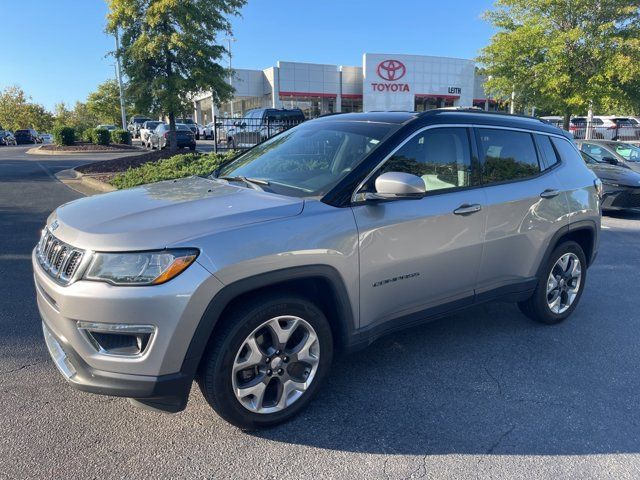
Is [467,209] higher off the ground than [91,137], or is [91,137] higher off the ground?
[91,137]

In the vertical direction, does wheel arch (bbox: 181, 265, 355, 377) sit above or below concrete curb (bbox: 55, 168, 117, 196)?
above

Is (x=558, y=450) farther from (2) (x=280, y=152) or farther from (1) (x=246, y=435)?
(2) (x=280, y=152)

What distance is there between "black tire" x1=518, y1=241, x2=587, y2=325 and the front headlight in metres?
3.12

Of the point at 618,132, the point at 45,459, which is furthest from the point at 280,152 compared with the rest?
the point at 618,132

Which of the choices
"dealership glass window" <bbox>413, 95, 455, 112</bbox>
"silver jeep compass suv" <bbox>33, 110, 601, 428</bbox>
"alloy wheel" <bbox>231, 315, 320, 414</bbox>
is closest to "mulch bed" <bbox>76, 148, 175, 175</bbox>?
"silver jeep compass suv" <bbox>33, 110, 601, 428</bbox>

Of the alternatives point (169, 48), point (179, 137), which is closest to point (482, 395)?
point (169, 48)

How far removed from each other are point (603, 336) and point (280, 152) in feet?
10.4

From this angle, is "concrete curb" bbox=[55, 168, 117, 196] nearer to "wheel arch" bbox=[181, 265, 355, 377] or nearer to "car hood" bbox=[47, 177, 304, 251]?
"car hood" bbox=[47, 177, 304, 251]

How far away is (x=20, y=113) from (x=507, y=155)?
73.0m

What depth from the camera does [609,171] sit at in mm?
10086

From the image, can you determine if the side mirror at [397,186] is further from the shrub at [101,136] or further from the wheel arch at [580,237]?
the shrub at [101,136]

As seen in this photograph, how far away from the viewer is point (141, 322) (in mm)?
2373

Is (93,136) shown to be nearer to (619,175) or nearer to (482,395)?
(619,175)

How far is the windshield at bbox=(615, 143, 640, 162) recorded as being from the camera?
35.7 ft
